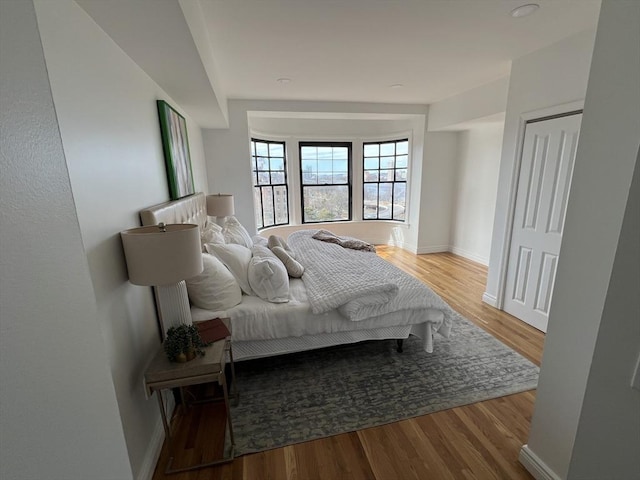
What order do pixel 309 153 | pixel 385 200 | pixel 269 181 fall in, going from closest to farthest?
pixel 269 181 < pixel 309 153 < pixel 385 200

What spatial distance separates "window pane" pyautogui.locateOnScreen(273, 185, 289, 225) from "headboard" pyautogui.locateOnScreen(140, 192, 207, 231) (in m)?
2.29

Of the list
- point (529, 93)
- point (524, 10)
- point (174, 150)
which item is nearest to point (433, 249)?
point (529, 93)

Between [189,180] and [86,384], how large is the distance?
2538 mm

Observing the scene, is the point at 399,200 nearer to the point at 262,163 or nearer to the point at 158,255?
the point at 262,163

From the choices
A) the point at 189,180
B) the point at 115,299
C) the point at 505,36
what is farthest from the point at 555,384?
the point at 189,180

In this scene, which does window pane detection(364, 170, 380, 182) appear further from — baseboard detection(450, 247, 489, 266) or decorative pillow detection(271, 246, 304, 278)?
decorative pillow detection(271, 246, 304, 278)

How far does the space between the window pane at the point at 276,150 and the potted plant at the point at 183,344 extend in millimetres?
4476

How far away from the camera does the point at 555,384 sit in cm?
137

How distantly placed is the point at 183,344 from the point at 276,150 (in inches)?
183

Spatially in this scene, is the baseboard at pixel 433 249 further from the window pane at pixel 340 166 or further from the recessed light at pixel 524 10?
the recessed light at pixel 524 10

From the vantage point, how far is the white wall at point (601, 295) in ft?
2.15

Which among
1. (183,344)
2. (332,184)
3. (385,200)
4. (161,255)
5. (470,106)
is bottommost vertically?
(183,344)

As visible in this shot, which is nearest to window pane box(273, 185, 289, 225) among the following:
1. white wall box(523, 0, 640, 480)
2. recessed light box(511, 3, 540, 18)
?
recessed light box(511, 3, 540, 18)

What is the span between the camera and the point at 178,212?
7.19ft
